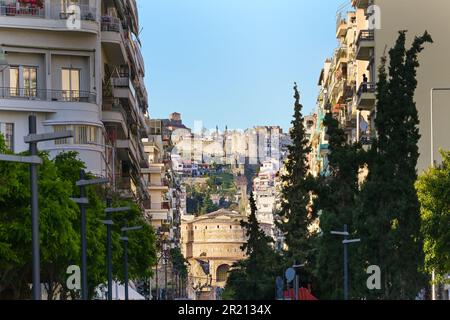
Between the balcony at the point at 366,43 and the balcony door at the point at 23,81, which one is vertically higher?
the balcony at the point at 366,43

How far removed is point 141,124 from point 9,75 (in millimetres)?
48498

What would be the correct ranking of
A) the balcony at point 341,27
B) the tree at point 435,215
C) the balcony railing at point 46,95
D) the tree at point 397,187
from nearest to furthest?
the tree at point 397,187 → the tree at point 435,215 → the balcony railing at point 46,95 → the balcony at point 341,27

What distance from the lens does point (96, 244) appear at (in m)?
61.6

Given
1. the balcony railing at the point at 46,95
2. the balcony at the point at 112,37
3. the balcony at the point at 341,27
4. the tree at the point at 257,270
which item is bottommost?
the tree at the point at 257,270

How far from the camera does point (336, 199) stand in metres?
77.1

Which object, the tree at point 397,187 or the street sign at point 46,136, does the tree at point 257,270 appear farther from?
the street sign at point 46,136

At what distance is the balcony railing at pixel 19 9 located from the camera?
82.9m

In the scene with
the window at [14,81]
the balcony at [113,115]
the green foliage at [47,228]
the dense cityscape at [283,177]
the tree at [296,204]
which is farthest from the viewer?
the tree at [296,204]

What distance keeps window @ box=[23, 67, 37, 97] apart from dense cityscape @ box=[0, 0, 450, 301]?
0.08 m

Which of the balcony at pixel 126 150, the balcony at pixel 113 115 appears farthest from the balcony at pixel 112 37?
the balcony at pixel 126 150

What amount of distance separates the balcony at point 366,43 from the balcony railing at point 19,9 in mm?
26289

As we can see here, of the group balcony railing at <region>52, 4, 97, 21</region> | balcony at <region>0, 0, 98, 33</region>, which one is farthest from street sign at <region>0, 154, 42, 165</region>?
balcony railing at <region>52, 4, 97, 21</region>
